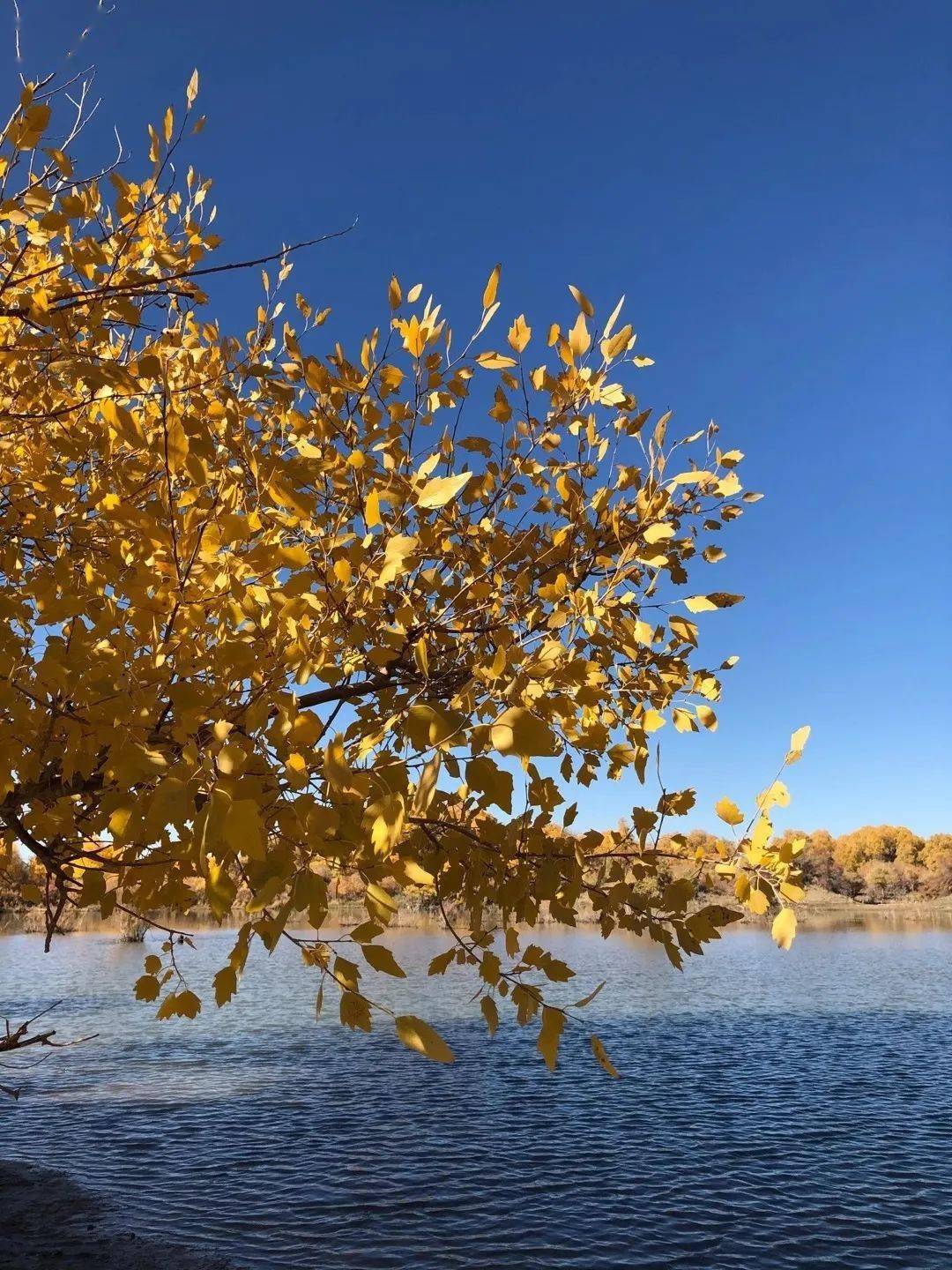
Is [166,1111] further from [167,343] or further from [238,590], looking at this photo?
[238,590]

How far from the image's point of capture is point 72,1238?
858 cm

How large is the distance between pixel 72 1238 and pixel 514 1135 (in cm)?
623

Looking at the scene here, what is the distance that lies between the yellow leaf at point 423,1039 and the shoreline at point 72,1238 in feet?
29.1

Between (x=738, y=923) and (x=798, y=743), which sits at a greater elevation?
(x=798, y=743)

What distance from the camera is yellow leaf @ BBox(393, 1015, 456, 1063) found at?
3.93ft

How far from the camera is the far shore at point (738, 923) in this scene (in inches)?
1880

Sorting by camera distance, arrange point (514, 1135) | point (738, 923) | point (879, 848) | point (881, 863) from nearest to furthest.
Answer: point (514, 1135)
point (738, 923)
point (881, 863)
point (879, 848)

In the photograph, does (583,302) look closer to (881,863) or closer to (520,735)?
(520,735)

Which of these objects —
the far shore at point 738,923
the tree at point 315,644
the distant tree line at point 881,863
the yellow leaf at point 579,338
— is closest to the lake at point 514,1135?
the tree at point 315,644

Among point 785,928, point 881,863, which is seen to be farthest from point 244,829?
A: point 881,863

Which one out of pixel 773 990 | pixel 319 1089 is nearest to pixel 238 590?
pixel 319 1089

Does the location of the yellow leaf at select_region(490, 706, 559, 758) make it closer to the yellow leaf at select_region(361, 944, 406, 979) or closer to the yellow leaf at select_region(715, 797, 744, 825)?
the yellow leaf at select_region(361, 944, 406, 979)

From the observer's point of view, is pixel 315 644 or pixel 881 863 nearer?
pixel 315 644

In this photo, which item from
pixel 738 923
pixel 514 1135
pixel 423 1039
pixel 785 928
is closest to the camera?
pixel 423 1039
